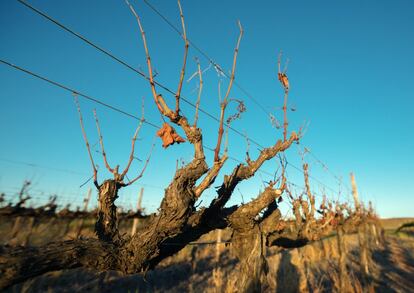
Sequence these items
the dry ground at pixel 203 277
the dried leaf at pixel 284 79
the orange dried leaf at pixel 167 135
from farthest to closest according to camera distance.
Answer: the dry ground at pixel 203 277
the dried leaf at pixel 284 79
the orange dried leaf at pixel 167 135

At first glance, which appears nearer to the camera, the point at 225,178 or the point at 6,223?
the point at 225,178

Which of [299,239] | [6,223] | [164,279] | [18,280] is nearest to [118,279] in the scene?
[164,279]

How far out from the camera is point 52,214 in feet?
44.8

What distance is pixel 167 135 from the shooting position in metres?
3.62

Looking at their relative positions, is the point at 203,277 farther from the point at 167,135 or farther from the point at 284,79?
the point at 167,135

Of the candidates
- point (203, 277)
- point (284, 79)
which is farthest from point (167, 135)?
point (203, 277)

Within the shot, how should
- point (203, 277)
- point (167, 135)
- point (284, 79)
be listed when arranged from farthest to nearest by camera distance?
point (203, 277) < point (284, 79) < point (167, 135)

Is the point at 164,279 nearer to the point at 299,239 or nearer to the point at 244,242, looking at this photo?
the point at 299,239

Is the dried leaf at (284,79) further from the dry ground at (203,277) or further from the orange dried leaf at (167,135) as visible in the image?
the dry ground at (203,277)

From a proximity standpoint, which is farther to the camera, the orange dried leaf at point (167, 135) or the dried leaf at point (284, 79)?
the dried leaf at point (284, 79)

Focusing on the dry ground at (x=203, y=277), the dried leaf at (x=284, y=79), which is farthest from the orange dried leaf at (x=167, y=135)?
the dry ground at (x=203, y=277)

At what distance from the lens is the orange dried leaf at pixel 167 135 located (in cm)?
362

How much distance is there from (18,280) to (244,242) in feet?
13.5

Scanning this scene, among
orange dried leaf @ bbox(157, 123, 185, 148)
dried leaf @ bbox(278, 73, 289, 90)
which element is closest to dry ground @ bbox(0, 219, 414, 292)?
orange dried leaf @ bbox(157, 123, 185, 148)
